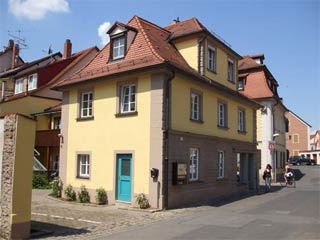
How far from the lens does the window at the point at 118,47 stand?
1984 cm

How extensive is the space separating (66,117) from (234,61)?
1021 centimetres

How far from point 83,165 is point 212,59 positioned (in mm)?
8350

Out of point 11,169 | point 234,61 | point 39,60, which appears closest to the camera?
point 11,169

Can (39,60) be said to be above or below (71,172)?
above

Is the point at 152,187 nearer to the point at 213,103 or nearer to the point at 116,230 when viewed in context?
the point at 116,230

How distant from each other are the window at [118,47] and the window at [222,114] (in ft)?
19.5

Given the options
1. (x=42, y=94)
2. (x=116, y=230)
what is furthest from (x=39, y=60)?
(x=116, y=230)

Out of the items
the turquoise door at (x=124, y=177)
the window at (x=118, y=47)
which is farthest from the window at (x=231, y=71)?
the turquoise door at (x=124, y=177)

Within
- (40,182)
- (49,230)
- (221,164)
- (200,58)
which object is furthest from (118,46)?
(40,182)

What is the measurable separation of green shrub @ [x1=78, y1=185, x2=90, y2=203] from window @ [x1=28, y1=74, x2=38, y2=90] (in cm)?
1841

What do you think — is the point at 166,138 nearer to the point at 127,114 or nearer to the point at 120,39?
the point at 127,114

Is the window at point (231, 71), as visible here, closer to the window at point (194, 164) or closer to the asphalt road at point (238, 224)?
the window at point (194, 164)

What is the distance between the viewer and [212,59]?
2211 cm

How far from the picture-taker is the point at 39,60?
136 ft
